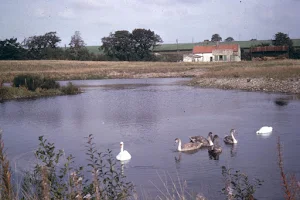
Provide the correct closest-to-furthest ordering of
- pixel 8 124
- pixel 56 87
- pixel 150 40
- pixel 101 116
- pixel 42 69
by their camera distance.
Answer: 1. pixel 8 124
2. pixel 101 116
3. pixel 56 87
4. pixel 42 69
5. pixel 150 40

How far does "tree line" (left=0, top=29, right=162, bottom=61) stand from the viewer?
91.2m

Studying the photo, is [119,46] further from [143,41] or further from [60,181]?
[60,181]

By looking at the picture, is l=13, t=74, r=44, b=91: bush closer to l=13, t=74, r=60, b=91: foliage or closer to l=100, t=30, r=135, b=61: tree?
l=13, t=74, r=60, b=91: foliage

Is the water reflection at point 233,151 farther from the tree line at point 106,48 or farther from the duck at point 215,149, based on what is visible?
the tree line at point 106,48

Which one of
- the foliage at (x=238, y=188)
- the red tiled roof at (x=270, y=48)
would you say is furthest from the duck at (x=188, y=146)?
the red tiled roof at (x=270, y=48)

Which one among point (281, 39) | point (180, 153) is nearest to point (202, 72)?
point (281, 39)

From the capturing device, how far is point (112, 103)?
27453 millimetres

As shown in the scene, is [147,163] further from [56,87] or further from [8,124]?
[56,87]

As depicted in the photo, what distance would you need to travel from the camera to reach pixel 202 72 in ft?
190

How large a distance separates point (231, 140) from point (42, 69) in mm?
59925

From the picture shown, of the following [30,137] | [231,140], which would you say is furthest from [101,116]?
[231,140]

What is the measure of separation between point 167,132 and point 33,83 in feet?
76.1

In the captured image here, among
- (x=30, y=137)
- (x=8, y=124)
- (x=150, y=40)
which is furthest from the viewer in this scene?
(x=150, y=40)

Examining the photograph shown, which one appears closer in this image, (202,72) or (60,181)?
(60,181)
